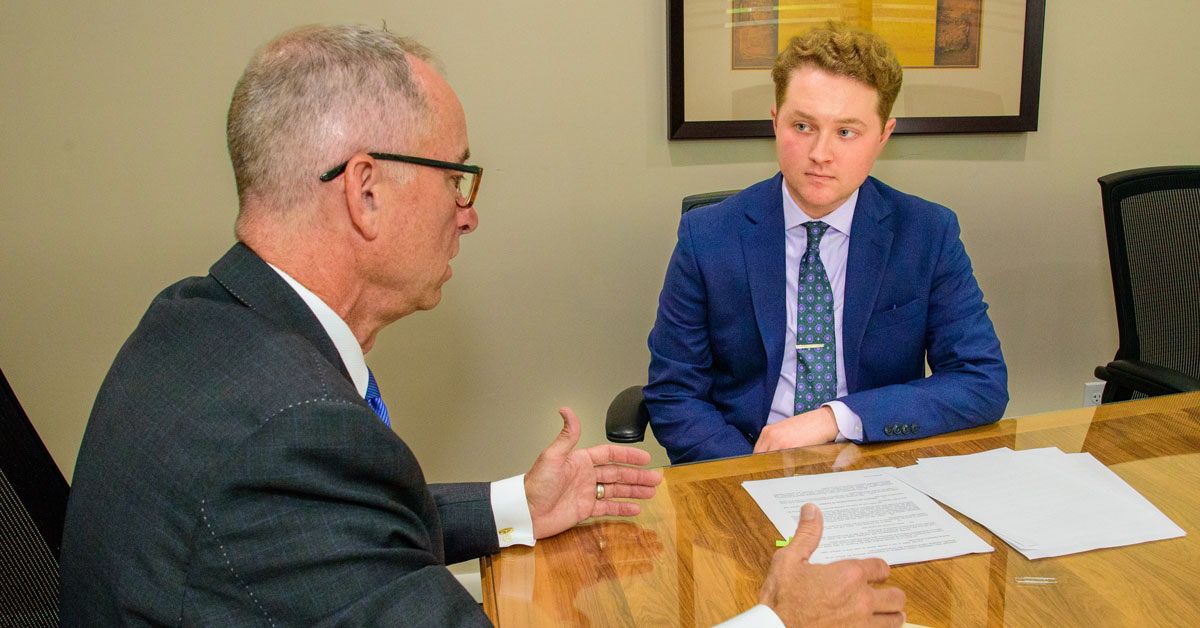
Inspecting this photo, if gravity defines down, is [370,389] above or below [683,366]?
above

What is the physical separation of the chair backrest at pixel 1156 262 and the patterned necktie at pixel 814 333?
0.87 m

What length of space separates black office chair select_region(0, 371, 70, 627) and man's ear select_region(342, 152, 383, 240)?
456mm

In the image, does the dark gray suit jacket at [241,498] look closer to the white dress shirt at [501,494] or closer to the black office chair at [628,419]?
the white dress shirt at [501,494]

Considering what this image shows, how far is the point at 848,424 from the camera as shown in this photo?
4.86 feet

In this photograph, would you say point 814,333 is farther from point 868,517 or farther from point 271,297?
point 271,297

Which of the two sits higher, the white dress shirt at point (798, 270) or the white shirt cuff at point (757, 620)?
the white dress shirt at point (798, 270)

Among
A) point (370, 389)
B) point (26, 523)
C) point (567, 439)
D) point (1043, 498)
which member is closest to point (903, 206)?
point (1043, 498)

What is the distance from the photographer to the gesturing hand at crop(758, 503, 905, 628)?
36.0 inches

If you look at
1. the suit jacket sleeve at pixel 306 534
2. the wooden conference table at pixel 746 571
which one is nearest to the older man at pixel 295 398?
the suit jacket sleeve at pixel 306 534

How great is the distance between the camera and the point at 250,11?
7.39 ft

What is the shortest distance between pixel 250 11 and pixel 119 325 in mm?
971

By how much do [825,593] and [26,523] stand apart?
0.94 meters

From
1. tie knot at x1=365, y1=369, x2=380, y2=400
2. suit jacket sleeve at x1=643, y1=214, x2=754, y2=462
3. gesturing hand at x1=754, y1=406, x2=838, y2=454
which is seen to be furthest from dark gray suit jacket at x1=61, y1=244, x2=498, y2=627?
suit jacket sleeve at x1=643, y1=214, x2=754, y2=462

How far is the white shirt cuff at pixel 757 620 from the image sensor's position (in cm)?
91
